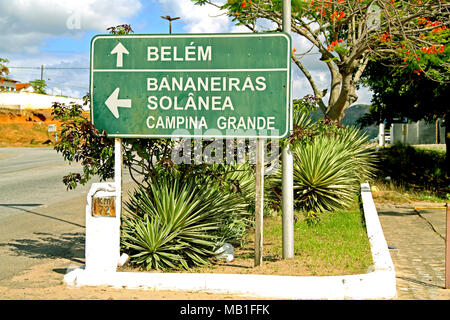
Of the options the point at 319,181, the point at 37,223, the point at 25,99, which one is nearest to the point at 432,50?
the point at 319,181

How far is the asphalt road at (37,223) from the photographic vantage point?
7.91m

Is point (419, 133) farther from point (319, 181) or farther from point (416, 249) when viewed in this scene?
point (416, 249)

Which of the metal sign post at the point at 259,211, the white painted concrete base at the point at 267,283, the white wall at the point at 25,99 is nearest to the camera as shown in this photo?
the white painted concrete base at the point at 267,283

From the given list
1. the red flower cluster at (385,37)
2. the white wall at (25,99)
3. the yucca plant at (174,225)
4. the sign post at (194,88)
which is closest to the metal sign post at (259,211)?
the sign post at (194,88)

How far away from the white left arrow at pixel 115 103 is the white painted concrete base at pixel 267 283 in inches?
79.4

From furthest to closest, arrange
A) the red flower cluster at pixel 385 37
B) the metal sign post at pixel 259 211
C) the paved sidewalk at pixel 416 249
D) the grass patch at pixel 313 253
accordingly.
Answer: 1. the red flower cluster at pixel 385 37
2. the metal sign post at pixel 259 211
3. the grass patch at pixel 313 253
4. the paved sidewalk at pixel 416 249

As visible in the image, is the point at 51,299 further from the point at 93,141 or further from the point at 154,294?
the point at 93,141

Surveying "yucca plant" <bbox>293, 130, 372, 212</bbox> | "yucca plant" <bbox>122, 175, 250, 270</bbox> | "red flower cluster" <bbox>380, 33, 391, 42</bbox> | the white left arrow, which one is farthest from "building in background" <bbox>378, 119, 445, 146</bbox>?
the white left arrow

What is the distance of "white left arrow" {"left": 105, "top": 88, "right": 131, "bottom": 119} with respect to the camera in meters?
6.86

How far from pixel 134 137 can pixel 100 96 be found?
656mm

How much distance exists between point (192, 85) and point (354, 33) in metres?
8.57

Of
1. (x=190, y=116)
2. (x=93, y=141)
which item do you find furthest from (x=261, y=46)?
(x=93, y=141)

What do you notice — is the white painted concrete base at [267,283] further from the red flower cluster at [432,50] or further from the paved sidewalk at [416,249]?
the red flower cluster at [432,50]

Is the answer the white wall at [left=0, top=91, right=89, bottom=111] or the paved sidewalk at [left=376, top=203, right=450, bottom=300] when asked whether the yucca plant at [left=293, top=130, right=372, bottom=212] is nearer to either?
the paved sidewalk at [left=376, top=203, right=450, bottom=300]
